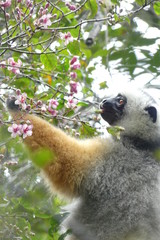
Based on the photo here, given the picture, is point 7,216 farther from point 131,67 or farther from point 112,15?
point 131,67

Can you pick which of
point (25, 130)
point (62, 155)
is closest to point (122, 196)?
point (62, 155)

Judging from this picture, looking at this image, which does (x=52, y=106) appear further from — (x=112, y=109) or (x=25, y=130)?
(x=112, y=109)

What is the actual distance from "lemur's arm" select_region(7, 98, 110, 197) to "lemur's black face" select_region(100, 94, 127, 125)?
781mm

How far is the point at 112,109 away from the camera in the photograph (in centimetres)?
667

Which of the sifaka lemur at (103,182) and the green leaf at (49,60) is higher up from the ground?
the green leaf at (49,60)

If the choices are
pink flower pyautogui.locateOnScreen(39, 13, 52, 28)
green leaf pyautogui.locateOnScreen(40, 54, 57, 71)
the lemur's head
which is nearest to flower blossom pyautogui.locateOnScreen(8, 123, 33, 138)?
pink flower pyautogui.locateOnScreen(39, 13, 52, 28)

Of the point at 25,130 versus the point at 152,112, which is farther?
the point at 152,112

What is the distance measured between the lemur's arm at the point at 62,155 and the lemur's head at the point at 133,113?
810 millimetres

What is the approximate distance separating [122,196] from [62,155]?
0.93m

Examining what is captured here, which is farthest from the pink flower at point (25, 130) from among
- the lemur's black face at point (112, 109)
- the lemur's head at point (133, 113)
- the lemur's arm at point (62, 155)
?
the lemur's black face at point (112, 109)

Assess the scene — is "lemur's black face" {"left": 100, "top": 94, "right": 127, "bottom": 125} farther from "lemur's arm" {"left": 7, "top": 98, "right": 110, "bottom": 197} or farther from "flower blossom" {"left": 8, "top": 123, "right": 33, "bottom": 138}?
"flower blossom" {"left": 8, "top": 123, "right": 33, "bottom": 138}

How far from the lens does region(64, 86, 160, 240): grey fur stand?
5492 mm

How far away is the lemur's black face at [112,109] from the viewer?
6584mm

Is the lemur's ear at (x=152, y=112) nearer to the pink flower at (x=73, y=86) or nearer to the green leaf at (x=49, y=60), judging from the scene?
the green leaf at (x=49, y=60)
